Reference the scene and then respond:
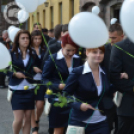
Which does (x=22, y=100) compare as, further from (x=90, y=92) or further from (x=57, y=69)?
(x=90, y=92)

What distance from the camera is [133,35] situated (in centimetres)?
322

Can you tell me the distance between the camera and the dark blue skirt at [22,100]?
596cm

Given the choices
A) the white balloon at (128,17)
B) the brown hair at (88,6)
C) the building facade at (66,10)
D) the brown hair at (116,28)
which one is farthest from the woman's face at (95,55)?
the brown hair at (88,6)

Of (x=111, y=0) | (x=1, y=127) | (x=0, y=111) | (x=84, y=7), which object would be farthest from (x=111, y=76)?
(x=84, y=7)

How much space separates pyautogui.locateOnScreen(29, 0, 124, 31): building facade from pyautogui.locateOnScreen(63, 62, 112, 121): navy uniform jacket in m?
11.6

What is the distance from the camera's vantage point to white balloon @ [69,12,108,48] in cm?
362

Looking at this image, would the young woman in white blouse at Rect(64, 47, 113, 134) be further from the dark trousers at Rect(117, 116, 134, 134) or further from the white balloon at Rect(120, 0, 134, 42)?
the white balloon at Rect(120, 0, 134, 42)

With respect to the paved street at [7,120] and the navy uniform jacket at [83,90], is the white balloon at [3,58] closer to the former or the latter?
the navy uniform jacket at [83,90]

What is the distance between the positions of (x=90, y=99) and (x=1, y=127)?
3540mm

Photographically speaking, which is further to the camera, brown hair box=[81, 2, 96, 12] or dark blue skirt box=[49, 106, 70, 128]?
brown hair box=[81, 2, 96, 12]

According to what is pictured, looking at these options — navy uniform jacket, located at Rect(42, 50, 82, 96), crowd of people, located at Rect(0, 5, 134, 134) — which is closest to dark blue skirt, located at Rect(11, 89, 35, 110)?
crowd of people, located at Rect(0, 5, 134, 134)

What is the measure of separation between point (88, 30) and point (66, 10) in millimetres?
17466

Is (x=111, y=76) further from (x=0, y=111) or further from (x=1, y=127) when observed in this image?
(x=0, y=111)

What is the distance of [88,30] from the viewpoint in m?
3.61
